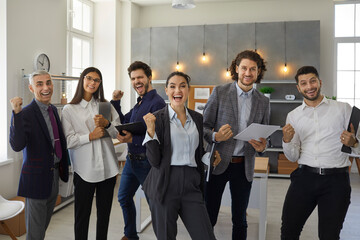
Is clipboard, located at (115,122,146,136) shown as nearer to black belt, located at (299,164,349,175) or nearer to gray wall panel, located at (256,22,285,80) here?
black belt, located at (299,164,349,175)

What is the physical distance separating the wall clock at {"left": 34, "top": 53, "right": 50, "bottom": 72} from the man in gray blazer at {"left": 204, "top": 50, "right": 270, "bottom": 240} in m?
3.14

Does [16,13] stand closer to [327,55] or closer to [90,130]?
[90,130]

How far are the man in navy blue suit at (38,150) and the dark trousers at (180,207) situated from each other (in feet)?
2.83

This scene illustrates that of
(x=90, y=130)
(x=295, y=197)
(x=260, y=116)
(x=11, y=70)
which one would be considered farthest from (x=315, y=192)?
(x=11, y=70)

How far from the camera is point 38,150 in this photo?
250cm

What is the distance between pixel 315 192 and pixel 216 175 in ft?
2.28

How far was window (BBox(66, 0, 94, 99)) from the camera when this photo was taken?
6340 millimetres

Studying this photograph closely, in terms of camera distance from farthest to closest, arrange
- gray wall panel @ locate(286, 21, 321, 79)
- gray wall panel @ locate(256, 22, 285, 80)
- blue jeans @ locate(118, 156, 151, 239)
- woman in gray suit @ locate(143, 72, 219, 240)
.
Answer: gray wall panel @ locate(256, 22, 285, 80)
gray wall panel @ locate(286, 21, 321, 79)
blue jeans @ locate(118, 156, 151, 239)
woman in gray suit @ locate(143, 72, 219, 240)

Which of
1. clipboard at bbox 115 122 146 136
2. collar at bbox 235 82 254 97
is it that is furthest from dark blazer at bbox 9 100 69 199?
collar at bbox 235 82 254 97

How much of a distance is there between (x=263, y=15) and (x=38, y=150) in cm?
593

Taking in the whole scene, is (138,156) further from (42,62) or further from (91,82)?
(42,62)

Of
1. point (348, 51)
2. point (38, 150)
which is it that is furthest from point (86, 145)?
point (348, 51)

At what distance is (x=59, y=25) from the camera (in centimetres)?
546

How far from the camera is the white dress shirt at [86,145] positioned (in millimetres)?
2652
